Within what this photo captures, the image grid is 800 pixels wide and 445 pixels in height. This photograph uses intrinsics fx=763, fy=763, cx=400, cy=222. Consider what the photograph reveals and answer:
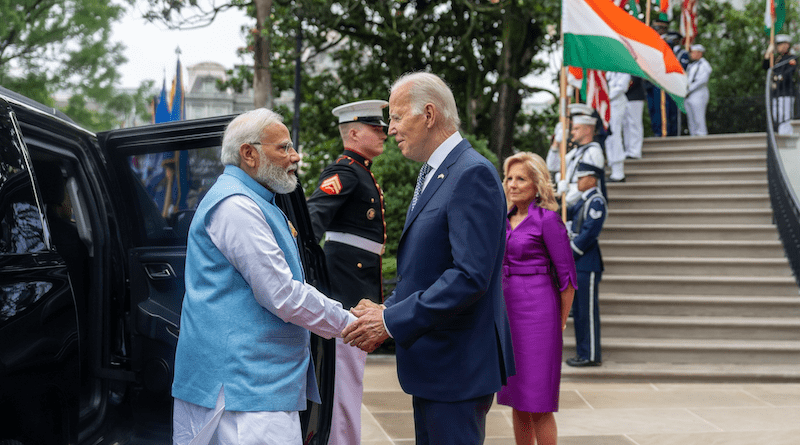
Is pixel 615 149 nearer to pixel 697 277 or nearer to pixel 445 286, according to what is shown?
pixel 697 277

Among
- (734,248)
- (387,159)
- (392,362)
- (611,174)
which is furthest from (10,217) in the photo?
(611,174)

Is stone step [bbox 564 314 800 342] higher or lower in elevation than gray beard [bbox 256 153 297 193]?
lower

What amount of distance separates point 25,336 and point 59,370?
21 cm

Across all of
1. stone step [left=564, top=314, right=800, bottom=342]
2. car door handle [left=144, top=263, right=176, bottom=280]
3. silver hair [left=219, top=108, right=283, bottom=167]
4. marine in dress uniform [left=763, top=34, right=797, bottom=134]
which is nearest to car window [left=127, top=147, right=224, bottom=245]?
car door handle [left=144, top=263, right=176, bottom=280]

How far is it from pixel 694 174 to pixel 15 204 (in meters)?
10.9

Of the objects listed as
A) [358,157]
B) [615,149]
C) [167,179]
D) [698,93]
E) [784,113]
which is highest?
[698,93]

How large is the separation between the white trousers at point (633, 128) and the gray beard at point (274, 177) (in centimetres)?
1011

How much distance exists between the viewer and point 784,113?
11.8 meters

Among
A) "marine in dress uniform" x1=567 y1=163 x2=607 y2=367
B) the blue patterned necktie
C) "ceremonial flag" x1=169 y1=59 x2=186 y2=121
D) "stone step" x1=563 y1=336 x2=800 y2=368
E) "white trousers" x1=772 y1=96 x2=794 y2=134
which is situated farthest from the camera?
"white trousers" x1=772 y1=96 x2=794 y2=134

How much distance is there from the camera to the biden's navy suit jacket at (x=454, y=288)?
2.56 metres

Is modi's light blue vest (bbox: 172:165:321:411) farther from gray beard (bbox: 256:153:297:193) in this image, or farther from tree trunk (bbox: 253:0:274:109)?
tree trunk (bbox: 253:0:274:109)

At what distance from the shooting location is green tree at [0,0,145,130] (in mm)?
21844

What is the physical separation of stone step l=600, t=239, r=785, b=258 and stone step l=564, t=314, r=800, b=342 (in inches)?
51.9

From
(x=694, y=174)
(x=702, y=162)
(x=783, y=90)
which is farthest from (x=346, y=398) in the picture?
(x=783, y=90)
